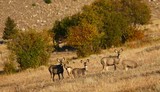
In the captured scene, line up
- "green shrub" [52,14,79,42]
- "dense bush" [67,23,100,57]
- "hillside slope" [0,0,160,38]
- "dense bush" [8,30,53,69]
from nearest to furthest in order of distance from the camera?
1. "dense bush" [8,30,53,69]
2. "dense bush" [67,23,100,57]
3. "green shrub" [52,14,79,42]
4. "hillside slope" [0,0,160,38]

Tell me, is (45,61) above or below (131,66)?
below

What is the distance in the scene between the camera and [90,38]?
56.2m

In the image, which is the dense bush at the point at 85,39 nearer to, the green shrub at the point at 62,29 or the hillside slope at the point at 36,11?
the green shrub at the point at 62,29

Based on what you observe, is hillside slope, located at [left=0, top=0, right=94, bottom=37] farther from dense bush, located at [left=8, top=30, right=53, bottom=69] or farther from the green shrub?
dense bush, located at [left=8, top=30, right=53, bottom=69]

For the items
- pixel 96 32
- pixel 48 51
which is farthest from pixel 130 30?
pixel 48 51

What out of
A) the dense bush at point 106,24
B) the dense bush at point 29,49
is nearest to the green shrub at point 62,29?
the dense bush at point 106,24

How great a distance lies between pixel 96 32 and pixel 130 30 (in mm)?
7866

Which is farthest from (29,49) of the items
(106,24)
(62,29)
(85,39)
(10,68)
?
(62,29)

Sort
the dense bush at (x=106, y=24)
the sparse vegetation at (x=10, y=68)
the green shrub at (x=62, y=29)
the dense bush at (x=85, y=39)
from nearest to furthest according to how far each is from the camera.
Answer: the sparse vegetation at (x=10, y=68) → the dense bush at (x=85, y=39) → the dense bush at (x=106, y=24) → the green shrub at (x=62, y=29)

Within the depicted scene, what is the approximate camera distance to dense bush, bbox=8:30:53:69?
4847 cm

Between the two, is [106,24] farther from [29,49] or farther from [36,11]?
[36,11]

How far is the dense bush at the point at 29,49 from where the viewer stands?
48469 mm

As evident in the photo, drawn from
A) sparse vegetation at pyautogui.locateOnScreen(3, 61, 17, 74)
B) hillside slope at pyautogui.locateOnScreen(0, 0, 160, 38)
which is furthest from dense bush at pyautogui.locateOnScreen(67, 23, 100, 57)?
hillside slope at pyautogui.locateOnScreen(0, 0, 160, 38)

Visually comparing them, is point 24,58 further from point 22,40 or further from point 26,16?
point 26,16
